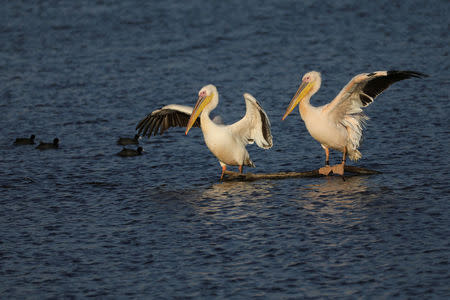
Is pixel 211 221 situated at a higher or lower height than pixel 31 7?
lower

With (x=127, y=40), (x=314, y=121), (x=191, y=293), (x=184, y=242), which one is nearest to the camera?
(x=191, y=293)

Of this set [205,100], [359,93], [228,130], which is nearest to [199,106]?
[205,100]

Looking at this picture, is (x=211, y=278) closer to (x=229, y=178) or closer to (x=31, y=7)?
(x=229, y=178)

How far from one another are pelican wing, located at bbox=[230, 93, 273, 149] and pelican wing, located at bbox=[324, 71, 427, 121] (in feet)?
3.25

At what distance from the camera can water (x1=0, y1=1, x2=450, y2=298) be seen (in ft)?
26.3

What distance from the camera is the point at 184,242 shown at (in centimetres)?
906

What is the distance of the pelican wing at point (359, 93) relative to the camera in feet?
36.3

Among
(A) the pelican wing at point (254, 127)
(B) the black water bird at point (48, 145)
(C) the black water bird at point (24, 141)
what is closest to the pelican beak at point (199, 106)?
(A) the pelican wing at point (254, 127)

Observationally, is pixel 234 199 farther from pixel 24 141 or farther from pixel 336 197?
pixel 24 141

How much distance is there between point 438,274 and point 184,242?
9.92 feet

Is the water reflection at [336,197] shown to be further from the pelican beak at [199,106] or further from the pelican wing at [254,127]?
the pelican beak at [199,106]

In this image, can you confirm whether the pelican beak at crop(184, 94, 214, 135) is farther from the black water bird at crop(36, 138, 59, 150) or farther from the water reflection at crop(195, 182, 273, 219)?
the black water bird at crop(36, 138, 59, 150)

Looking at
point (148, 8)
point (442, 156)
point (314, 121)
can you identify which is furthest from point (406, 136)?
point (148, 8)

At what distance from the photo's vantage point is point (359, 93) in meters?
11.5
